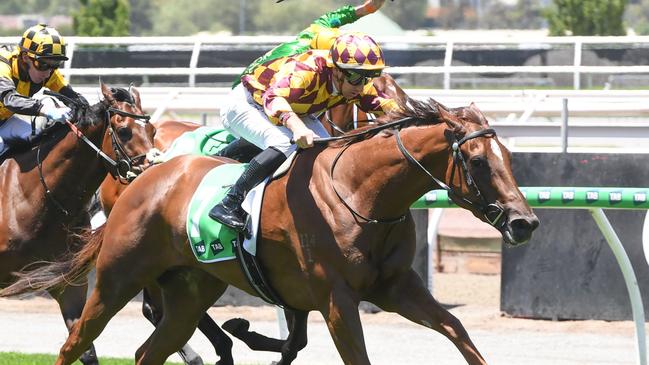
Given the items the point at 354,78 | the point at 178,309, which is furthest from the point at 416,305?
the point at 178,309

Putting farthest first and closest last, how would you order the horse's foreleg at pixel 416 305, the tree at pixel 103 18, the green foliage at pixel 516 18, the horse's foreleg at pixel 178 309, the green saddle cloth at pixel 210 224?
1. the green foliage at pixel 516 18
2. the tree at pixel 103 18
3. the horse's foreleg at pixel 178 309
4. the green saddle cloth at pixel 210 224
5. the horse's foreleg at pixel 416 305

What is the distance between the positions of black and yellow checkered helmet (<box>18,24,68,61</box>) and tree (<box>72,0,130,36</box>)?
21.5m

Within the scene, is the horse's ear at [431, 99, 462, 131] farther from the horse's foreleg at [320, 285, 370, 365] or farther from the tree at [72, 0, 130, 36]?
the tree at [72, 0, 130, 36]

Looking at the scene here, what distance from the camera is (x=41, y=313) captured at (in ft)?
33.7

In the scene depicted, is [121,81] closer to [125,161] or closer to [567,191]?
[125,161]

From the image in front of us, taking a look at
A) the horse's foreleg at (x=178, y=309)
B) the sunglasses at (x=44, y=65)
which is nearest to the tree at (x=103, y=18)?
the sunglasses at (x=44, y=65)

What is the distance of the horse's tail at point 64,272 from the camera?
6.71 meters

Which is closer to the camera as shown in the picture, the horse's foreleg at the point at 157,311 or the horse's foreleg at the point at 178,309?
the horse's foreleg at the point at 178,309

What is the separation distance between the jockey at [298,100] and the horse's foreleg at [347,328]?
64 cm

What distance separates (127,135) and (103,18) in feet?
74.3

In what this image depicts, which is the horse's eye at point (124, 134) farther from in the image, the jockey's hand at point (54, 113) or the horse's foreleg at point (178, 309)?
the horse's foreleg at point (178, 309)

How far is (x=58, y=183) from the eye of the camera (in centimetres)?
730

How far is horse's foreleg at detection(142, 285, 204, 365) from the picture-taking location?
699 centimetres

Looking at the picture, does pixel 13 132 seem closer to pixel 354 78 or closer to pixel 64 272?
pixel 64 272
